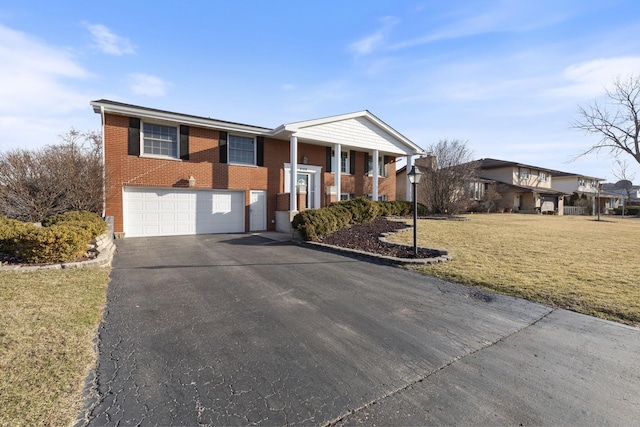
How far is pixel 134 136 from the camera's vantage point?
40.2 ft

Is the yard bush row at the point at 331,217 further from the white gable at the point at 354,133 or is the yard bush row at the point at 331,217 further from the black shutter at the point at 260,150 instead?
the black shutter at the point at 260,150

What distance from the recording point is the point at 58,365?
9.22 feet

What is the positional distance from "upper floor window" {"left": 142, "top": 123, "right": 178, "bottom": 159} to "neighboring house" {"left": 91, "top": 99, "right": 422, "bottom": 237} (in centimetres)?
4

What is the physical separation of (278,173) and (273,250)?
699 cm

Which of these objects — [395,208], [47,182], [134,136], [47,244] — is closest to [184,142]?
[134,136]

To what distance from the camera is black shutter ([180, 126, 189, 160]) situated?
13.2 m

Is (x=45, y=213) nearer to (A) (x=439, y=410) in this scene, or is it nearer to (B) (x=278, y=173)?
(B) (x=278, y=173)

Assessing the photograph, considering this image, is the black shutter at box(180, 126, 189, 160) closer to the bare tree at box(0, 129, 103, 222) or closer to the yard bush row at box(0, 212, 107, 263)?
the bare tree at box(0, 129, 103, 222)

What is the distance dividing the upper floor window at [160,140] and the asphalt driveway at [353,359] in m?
8.78

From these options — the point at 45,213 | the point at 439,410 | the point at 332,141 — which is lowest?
the point at 439,410

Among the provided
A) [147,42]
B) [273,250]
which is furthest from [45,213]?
[273,250]

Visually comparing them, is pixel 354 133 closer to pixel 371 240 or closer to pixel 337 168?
pixel 337 168

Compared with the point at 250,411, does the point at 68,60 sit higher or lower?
higher

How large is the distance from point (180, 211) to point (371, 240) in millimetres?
8682
